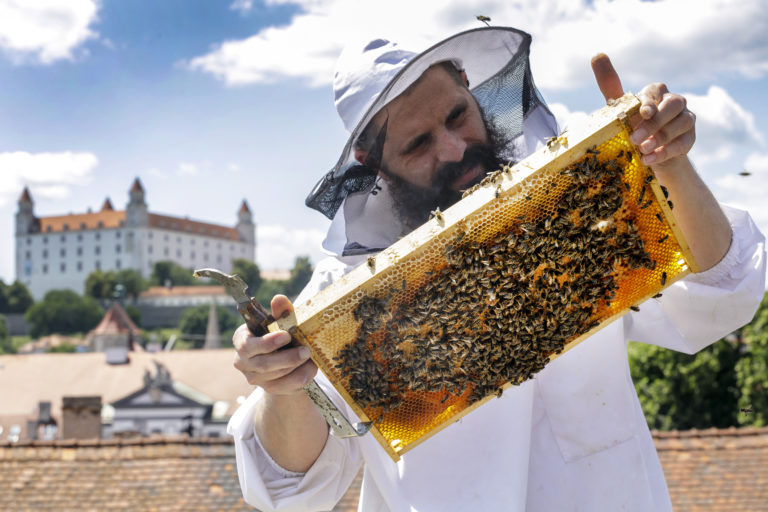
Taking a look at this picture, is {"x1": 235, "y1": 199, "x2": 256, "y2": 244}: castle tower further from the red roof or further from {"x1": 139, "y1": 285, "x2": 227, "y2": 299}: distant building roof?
the red roof

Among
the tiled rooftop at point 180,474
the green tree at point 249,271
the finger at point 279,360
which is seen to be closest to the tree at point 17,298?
the green tree at point 249,271

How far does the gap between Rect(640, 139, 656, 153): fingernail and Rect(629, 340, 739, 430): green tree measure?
99.6ft

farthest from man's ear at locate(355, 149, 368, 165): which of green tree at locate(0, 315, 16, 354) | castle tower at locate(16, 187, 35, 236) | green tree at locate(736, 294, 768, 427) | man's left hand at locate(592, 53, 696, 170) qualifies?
castle tower at locate(16, 187, 35, 236)

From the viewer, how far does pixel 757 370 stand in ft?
93.1

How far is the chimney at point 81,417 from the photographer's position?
22.1 metres

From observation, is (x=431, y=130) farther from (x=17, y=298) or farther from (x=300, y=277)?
(x=17, y=298)

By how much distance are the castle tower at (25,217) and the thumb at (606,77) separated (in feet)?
504

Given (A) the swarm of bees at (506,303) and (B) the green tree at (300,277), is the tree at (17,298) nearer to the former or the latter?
(B) the green tree at (300,277)

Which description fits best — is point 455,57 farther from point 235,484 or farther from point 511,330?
point 235,484

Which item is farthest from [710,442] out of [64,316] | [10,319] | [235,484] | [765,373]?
[10,319]

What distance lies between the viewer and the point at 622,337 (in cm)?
275

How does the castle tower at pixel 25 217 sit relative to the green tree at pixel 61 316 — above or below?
above

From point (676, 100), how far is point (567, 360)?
1.09m

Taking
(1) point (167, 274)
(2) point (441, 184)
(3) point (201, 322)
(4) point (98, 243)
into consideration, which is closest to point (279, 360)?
(2) point (441, 184)
